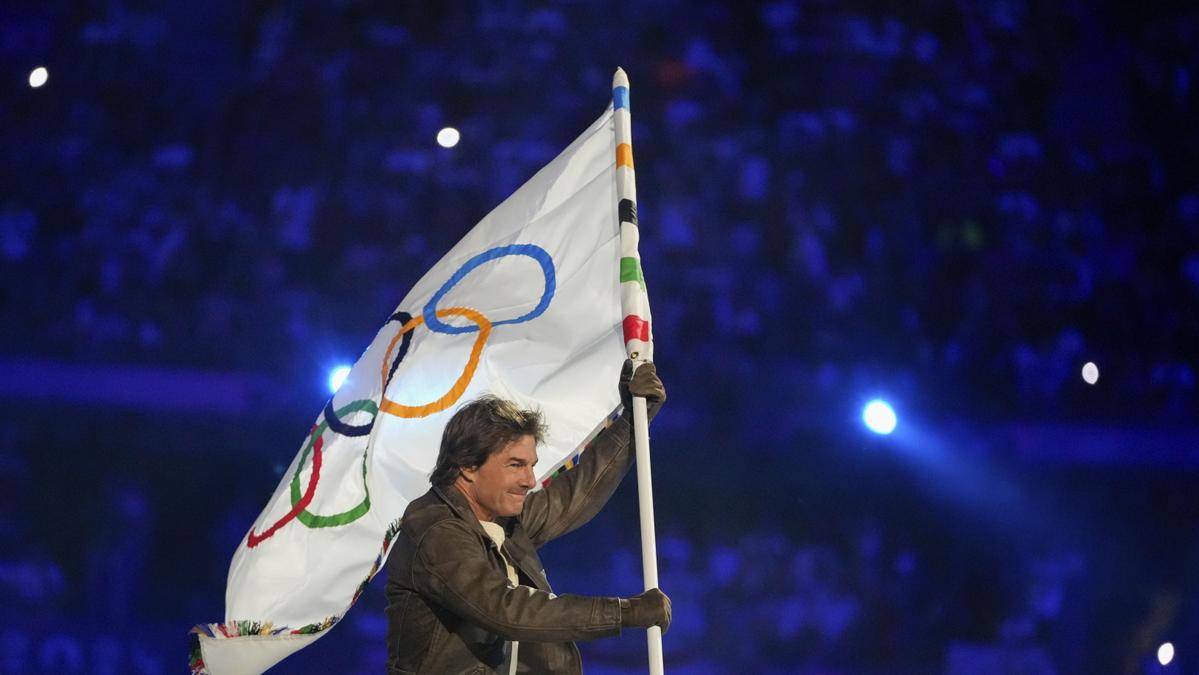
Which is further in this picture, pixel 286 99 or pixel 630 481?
pixel 286 99

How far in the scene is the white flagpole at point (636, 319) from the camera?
7.69 feet

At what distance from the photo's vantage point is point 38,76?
559 centimetres

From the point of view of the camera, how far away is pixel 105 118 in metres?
5.52

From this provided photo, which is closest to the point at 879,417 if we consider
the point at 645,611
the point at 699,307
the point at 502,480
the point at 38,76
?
the point at 699,307

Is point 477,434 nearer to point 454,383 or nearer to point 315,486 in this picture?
point 454,383

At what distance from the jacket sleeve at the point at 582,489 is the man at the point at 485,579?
0.09 m

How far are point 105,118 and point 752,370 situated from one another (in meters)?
3.29

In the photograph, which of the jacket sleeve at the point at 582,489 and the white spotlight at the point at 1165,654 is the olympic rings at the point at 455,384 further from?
the white spotlight at the point at 1165,654

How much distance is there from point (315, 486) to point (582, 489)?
754mm

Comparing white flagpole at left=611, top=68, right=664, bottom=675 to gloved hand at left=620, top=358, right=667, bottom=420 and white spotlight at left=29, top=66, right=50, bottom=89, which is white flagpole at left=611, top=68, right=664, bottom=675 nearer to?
gloved hand at left=620, top=358, right=667, bottom=420

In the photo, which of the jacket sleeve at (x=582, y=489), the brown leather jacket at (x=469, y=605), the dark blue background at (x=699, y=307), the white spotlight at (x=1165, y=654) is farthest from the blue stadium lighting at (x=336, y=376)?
the white spotlight at (x=1165, y=654)

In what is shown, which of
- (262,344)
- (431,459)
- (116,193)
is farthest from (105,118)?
(431,459)

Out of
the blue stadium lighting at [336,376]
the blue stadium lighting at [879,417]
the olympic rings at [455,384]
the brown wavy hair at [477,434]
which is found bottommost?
the brown wavy hair at [477,434]

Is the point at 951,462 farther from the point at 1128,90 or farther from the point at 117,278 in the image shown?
the point at 117,278
